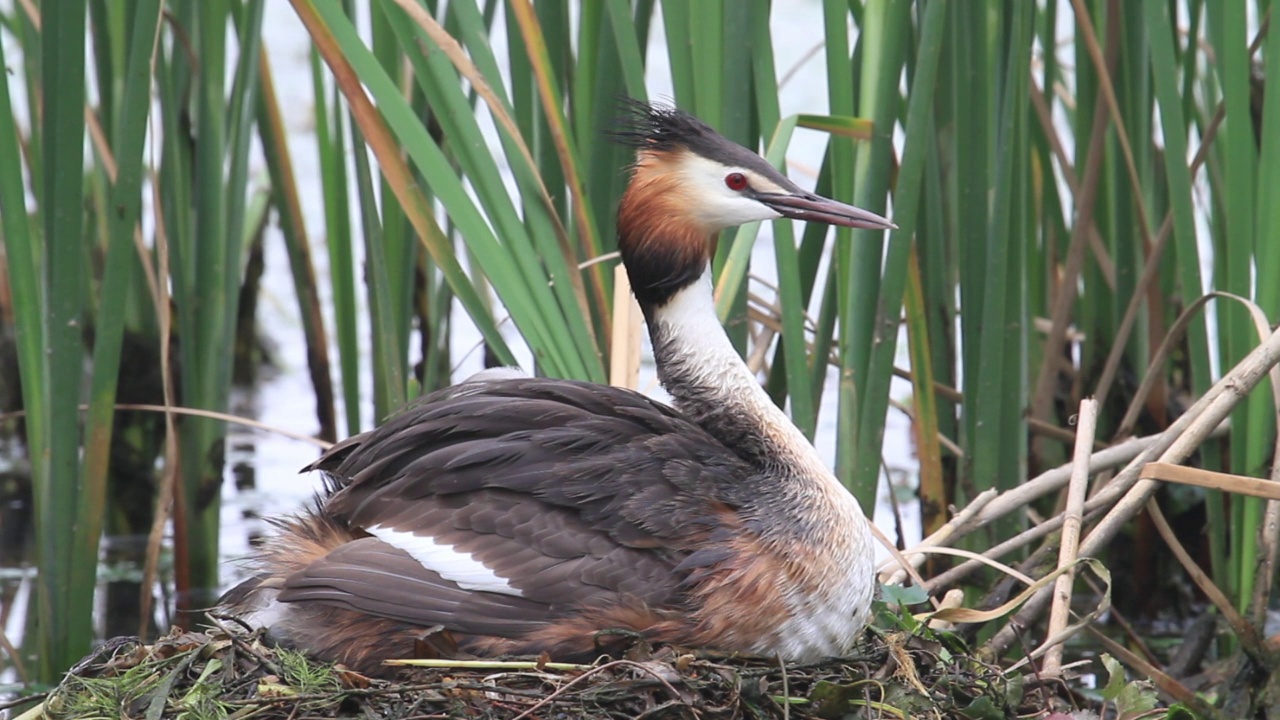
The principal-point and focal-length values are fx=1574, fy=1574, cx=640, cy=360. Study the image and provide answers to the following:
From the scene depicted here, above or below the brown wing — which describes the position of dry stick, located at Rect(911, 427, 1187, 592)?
below

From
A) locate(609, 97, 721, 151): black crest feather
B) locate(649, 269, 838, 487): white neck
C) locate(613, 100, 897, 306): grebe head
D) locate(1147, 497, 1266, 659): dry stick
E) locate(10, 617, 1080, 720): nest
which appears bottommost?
locate(1147, 497, 1266, 659): dry stick

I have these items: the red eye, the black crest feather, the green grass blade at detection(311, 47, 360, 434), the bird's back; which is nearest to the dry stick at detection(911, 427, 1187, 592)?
the bird's back

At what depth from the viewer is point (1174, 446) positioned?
3752 millimetres

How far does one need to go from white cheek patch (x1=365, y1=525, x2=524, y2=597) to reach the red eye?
109cm

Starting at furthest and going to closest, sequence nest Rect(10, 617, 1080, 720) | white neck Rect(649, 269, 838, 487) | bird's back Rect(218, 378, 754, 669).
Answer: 1. white neck Rect(649, 269, 838, 487)
2. bird's back Rect(218, 378, 754, 669)
3. nest Rect(10, 617, 1080, 720)

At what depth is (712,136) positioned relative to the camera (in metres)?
3.71

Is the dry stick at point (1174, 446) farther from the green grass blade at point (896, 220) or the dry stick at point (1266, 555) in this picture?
the green grass blade at point (896, 220)

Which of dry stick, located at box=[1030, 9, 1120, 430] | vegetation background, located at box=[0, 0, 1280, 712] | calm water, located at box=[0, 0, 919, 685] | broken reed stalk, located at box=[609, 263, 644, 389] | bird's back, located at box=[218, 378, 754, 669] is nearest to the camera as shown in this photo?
bird's back, located at box=[218, 378, 754, 669]

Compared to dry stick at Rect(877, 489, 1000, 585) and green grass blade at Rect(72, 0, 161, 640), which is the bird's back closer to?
dry stick at Rect(877, 489, 1000, 585)

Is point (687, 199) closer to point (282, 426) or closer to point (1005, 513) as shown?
point (1005, 513)

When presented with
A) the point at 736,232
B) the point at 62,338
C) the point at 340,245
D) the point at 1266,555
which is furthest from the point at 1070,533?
the point at 62,338

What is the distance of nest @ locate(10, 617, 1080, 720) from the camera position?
3053 millimetres

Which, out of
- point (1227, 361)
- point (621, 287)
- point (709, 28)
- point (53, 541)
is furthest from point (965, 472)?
point (53, 541)

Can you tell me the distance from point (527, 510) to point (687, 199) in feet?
2.88
